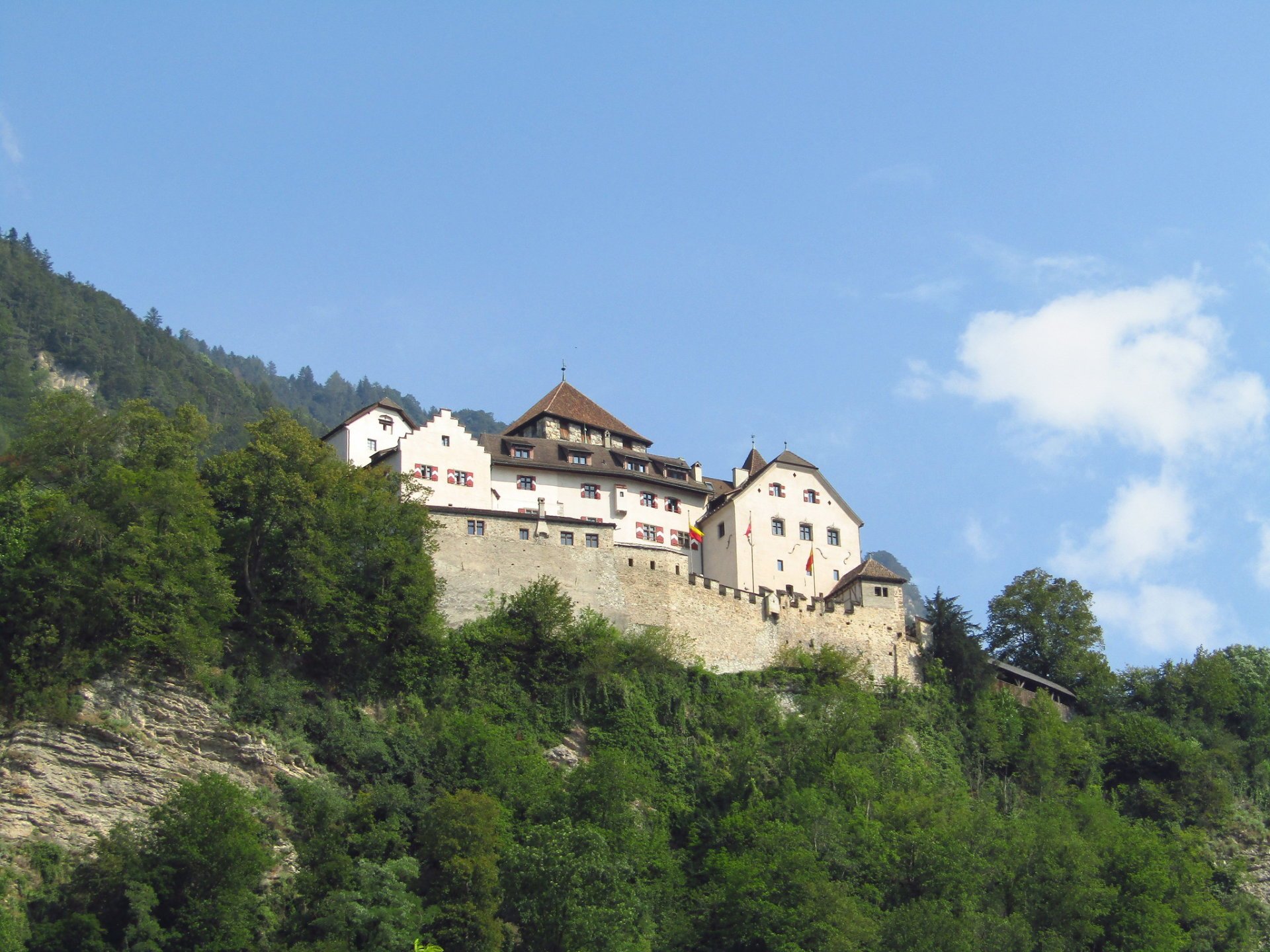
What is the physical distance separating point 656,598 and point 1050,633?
18.8 metres

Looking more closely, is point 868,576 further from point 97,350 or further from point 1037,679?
point 97,350

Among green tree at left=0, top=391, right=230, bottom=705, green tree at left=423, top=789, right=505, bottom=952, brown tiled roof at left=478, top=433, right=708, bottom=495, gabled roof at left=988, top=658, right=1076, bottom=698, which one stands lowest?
green tree at left=423, top=789, right=505, bottom=952

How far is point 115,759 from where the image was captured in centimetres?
4147

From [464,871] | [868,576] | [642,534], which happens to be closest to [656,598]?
[642,534]

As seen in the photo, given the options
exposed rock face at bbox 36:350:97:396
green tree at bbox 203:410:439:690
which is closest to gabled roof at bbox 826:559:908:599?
green tree at bbox 203:410:439:690

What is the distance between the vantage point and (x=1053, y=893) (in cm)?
4962

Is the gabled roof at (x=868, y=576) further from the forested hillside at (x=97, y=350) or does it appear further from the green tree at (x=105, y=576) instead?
the forested hillside at (x=97, y=350)

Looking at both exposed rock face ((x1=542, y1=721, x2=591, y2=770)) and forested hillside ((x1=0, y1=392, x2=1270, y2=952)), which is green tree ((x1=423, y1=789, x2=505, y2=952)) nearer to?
forested hillside ((x1=0, y1=392, x2=1270, y2=952))

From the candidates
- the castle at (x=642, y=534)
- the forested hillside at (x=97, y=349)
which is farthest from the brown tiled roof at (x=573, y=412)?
the forested hillside at (x=97, y=349)

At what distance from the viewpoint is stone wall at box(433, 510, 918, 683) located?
5431 centimetres

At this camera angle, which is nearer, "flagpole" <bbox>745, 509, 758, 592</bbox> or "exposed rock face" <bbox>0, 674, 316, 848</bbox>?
"exposed rock face" <bbox>0, 674, 316, 848</bbox>

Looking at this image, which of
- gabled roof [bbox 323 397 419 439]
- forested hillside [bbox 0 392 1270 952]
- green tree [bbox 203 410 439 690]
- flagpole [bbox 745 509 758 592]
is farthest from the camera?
gabled roof [bbox 323 397 419 439]

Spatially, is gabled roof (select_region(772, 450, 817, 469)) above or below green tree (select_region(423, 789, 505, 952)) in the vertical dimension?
above

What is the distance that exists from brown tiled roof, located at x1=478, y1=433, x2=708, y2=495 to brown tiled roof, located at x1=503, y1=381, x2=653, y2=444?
1180 mm
